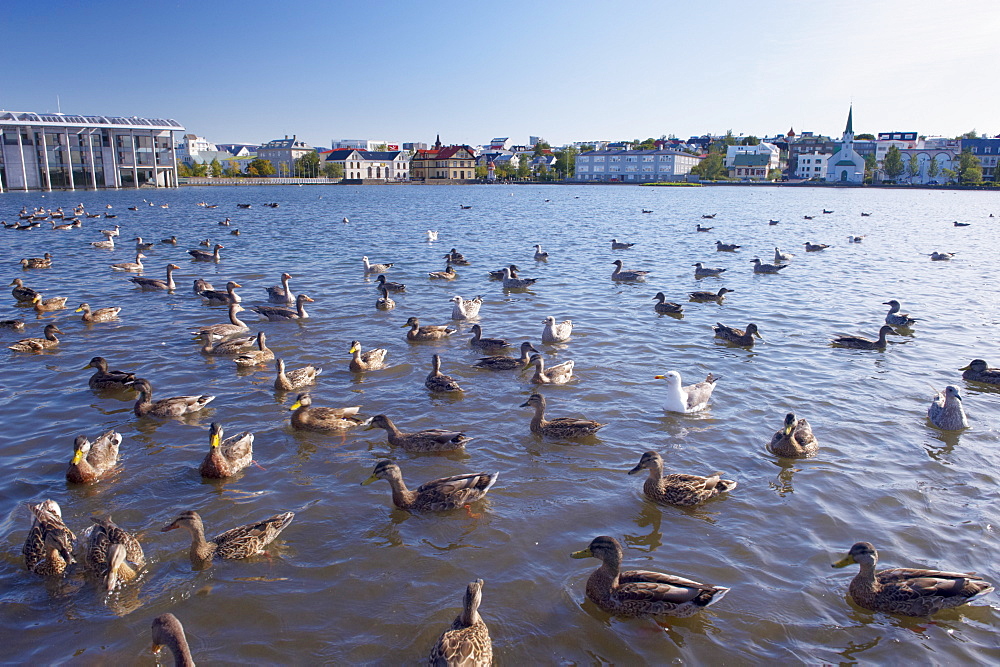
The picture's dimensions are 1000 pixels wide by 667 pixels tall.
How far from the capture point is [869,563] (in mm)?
6008

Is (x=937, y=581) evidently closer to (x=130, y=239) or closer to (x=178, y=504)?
(x=178, y=504)

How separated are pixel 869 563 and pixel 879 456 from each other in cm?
351

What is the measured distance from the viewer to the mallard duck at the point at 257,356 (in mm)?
12586

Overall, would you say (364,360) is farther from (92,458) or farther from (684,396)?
(684,396)

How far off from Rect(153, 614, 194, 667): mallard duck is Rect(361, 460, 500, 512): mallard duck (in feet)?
8.95

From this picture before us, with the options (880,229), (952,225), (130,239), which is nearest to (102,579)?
(130,239)

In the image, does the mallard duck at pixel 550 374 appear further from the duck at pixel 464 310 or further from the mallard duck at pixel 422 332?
the duck at pixel 464 310

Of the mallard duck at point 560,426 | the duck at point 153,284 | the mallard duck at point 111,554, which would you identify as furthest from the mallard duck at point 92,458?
the duck at point 153,284

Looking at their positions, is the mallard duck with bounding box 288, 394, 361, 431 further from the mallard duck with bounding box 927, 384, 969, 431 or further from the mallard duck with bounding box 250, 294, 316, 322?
the mallard duck with bounding box 927, 384, 969, 431

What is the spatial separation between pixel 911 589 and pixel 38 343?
1591cm

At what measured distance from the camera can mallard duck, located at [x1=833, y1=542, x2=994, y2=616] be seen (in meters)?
5.86

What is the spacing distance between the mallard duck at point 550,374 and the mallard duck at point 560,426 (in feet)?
7.13

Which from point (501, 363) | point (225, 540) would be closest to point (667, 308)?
point (501, 363)

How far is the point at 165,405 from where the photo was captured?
9984mm
